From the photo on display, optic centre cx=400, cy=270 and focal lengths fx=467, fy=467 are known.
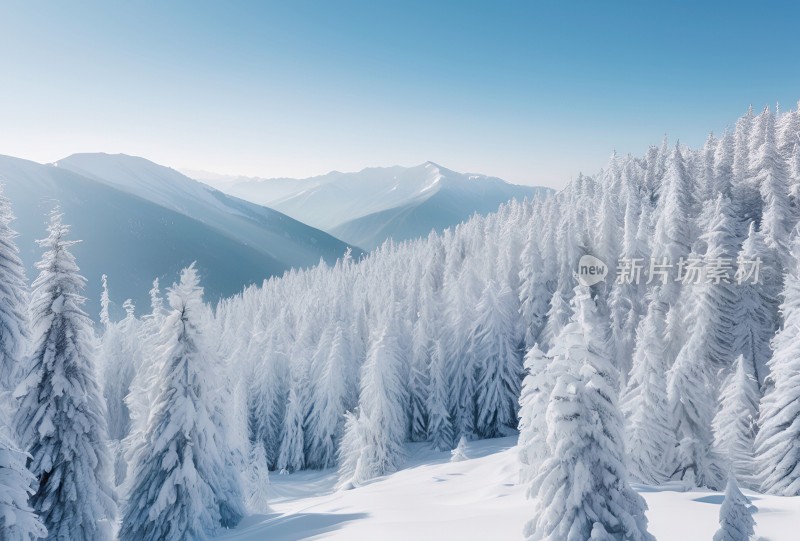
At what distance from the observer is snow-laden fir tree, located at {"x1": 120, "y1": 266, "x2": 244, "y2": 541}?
731 inches

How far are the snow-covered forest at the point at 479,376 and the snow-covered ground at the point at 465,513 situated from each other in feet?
4.31

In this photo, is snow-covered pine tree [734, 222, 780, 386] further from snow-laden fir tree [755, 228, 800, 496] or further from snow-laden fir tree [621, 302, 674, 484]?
snow-laden fir tree [621, 302, 674, 484]

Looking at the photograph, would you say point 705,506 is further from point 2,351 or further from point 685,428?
point 2,351

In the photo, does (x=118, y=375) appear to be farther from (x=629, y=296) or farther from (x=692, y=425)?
(x=629, y=296)

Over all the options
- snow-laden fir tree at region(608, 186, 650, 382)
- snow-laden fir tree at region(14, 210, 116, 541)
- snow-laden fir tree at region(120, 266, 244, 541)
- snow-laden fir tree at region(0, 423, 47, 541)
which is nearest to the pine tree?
snow-laden fir tree at region(608, 186, 650, 382)

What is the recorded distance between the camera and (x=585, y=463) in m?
9.46

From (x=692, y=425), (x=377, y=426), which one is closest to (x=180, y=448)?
(x=377, y=426)

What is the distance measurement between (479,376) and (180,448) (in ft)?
107

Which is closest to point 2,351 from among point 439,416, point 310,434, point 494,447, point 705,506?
point 705,506

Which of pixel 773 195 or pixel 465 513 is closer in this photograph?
pixel 465 513

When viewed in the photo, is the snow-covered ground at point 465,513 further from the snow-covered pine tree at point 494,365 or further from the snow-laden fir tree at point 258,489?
the snow-covered pine tree at point 494,365

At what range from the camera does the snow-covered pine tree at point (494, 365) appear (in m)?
44.8

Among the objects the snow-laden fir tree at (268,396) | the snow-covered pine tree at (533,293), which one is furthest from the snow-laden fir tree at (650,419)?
the snow-laden fir tree at (268,396)

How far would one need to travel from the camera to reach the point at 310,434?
50.4 meters
